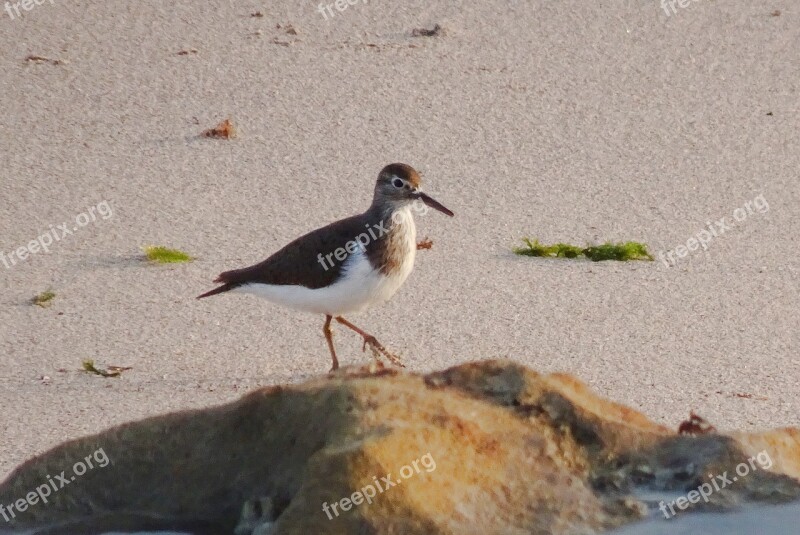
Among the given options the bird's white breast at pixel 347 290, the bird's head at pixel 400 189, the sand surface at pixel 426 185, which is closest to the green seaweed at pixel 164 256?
the sand surface at pixel 426 185

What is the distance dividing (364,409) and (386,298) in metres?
2.25

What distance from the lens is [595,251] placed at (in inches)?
285

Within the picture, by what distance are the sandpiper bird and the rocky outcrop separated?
1.76 metres

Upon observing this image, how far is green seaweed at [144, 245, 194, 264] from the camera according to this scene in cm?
711

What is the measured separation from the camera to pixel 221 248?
7.31 meters

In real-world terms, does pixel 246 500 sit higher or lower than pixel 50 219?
higher

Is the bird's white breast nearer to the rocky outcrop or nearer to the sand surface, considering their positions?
the sand surface

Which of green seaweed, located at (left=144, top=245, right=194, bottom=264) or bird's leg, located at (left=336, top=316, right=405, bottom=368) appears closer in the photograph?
bird's leg, located at (left=336, top=316, right=405, bottom=368)

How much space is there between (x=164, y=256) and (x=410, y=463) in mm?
3328

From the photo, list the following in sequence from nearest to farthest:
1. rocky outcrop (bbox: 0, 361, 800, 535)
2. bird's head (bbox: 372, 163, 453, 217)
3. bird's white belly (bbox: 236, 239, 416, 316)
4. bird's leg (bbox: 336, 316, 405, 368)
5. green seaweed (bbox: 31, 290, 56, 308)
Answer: rocky outcrop (bbox: 0, 361, 800, 535)
bird's leg (bbox: 336, 316, 405, 368)
bird's white belly (bbox: 236, 239, 416, 316)
green seaweed (bbox: 31, 290, 56, 308)
bird's head (bbox: 372, 163, 453, 217)

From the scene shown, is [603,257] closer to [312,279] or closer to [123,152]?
[312,279]

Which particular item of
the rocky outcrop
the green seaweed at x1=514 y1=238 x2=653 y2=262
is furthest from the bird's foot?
the rocky outcrop

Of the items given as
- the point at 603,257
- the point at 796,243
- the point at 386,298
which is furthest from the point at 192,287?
the point at 796,243

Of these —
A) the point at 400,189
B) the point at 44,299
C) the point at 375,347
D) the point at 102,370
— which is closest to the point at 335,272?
the point at 375,347
